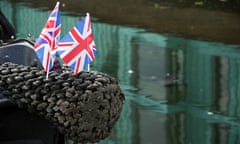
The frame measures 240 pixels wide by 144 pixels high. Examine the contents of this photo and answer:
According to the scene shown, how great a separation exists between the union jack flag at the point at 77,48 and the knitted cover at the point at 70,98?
4 cm

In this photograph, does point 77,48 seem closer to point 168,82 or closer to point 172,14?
point 168,82

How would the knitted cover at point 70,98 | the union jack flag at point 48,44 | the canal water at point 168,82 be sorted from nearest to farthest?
the knitted cover at point 70,98 → the union jack flag at point 48,44 → the canal water at point 168,82

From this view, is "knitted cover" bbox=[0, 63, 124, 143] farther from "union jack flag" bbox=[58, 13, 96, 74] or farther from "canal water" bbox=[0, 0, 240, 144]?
"canal water" bbox=[0, 0, 240, 144]

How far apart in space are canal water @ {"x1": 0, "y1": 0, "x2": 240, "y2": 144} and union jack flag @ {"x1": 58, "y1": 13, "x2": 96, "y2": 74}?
1889mm

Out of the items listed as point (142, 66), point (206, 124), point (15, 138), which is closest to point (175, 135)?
point (206, 124)

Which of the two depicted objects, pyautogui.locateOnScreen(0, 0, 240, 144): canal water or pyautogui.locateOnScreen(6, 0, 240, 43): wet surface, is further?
pyautogui.locateOnScreen(6, 0, 240, 43): wet surface

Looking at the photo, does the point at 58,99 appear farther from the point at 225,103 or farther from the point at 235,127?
the point at 225,103

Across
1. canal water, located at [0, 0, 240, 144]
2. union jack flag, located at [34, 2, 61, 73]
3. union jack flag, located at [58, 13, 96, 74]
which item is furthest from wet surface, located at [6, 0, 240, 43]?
union jack flag, located at [34, 2, 61, 73]

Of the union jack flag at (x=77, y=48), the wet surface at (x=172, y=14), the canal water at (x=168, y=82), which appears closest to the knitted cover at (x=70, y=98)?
the union jack flag at (x=77, y=48)

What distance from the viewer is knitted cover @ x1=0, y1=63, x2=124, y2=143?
83.0 inches

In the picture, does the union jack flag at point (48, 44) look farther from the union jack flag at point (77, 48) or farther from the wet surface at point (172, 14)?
the wet surface at point (172, 14)

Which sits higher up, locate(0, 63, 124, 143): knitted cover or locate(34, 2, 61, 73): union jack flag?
locate(34, 2, 61, 73): union jack flag

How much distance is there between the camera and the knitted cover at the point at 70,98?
2109 millimetres

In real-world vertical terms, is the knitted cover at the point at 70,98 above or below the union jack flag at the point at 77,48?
below
